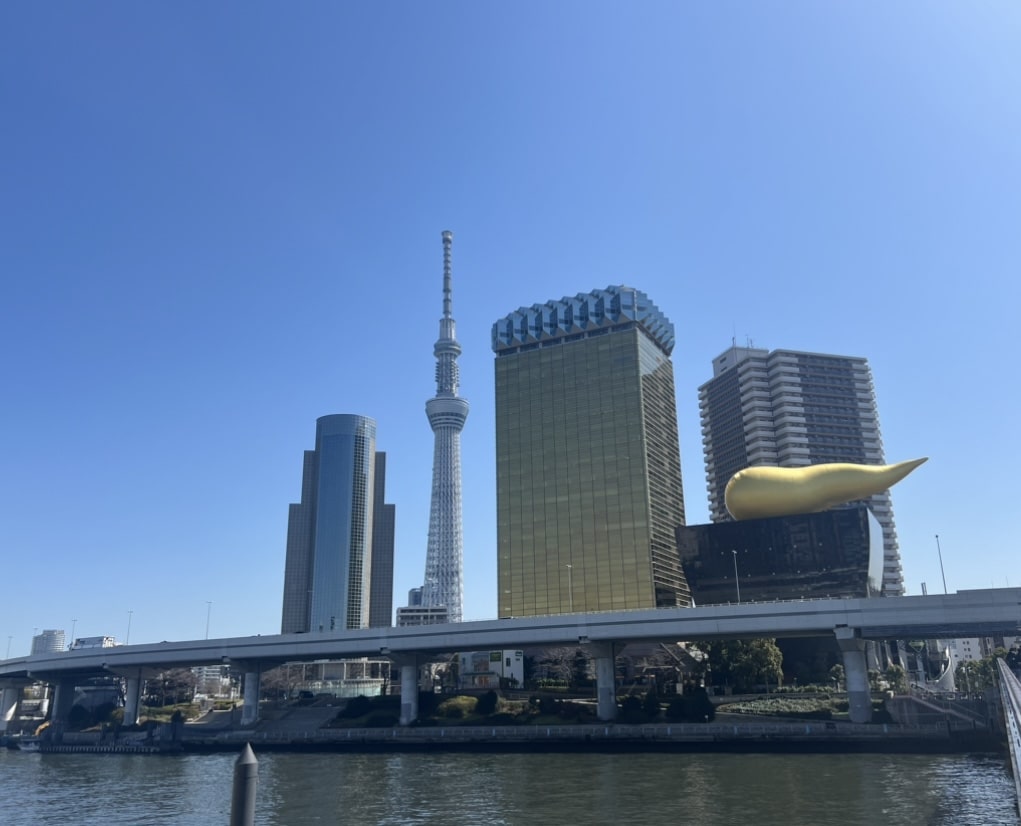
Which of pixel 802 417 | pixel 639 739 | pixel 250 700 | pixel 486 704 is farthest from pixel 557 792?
pixel 802 417

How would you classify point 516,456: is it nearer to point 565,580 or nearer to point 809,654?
point 565,580

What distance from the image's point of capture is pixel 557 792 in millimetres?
46125

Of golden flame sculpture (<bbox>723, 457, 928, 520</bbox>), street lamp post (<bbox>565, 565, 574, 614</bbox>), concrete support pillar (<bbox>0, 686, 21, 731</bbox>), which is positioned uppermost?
golden flame sculpture (<bbox>723, 457, 928, 520</bbox>)

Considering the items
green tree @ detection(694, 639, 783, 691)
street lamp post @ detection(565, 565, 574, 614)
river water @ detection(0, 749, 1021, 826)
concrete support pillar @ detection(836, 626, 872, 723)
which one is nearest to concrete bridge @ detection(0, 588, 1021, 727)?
concrete support pillar @ detection(836, 626, 872, 723)

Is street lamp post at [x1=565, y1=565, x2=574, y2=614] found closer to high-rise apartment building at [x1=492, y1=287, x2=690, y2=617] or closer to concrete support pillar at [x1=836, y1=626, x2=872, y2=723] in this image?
high-rise apartment building at [x1=492, y1=287, x2=690, y2=617]

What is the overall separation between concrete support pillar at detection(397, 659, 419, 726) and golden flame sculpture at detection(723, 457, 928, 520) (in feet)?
160

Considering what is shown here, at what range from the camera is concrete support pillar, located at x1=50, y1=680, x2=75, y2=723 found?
393ft

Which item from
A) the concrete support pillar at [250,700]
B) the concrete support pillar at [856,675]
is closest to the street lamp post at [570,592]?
the concrete support pillar at [250,700]

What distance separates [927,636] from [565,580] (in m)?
89.0

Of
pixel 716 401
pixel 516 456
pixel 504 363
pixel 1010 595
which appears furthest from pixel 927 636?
pixel 716 401

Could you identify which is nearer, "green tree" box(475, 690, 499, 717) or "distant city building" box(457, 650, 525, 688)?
"green tree" box(475, 690, 499, 717)

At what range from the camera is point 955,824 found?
33469mm

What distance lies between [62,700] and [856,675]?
11103 cm

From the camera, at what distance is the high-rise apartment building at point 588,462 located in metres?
149
